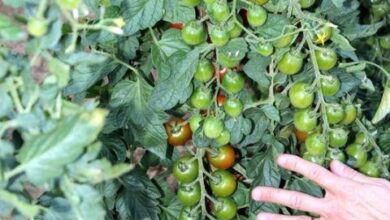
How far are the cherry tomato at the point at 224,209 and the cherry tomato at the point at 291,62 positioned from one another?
0.32m

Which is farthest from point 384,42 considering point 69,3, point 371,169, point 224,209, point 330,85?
point 69,3

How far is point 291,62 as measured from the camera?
1155mm

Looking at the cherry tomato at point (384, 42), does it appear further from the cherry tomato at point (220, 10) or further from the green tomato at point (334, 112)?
the cherry tomato at point (220, 10)

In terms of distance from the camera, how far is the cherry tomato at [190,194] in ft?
4.29

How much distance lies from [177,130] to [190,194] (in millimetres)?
132

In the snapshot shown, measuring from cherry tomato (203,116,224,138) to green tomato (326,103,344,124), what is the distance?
197mm

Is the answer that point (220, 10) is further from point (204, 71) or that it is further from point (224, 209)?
point (224, 209)

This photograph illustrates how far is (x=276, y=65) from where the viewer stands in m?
1.23

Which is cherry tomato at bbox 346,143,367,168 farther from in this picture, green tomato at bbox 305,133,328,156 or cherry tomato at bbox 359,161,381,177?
green tomato at bbox 305,133,328,156

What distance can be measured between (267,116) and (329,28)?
0.70ft

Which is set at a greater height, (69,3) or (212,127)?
(69,3)

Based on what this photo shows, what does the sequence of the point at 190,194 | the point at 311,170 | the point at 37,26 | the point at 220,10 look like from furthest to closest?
the point at 190,194 < the point at 311,170 < the point at 220,10 < the point at 37,26

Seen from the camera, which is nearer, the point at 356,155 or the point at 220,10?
the point at 220,10

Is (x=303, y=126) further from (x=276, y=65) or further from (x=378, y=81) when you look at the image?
(x=378, y=81)
